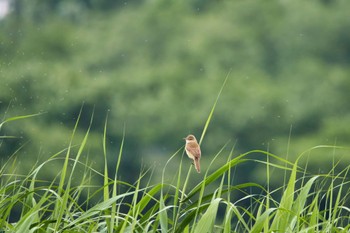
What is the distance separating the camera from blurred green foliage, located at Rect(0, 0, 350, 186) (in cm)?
1984

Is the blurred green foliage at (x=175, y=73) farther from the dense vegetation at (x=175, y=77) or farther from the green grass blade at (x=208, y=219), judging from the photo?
the green grass blade at (x=208, y=219)

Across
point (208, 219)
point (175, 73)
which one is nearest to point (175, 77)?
point (175, 73)

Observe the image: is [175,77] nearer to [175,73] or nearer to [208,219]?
[175,73]

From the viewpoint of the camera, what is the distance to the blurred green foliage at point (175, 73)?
1984cm

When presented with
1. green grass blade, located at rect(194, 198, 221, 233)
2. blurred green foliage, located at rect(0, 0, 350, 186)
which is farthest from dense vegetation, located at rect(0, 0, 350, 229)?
green grass blade, located at rect(194, 198, 221, 233)

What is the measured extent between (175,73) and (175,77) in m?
0.13

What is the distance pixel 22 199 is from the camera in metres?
2.79

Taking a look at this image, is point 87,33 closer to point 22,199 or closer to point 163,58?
point 163,58

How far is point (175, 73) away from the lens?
2314 cm

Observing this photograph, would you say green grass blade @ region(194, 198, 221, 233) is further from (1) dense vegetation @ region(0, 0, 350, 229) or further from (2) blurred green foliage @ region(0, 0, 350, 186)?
(2) blurred green foliage @ region(0, 0, 350, 186)

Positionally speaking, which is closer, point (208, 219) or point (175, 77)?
point (208, 219)

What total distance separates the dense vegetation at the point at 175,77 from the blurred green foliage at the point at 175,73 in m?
0.03

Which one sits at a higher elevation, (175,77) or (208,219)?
(208,219)

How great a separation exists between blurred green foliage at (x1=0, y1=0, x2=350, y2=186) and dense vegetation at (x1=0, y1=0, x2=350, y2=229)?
3 cm
